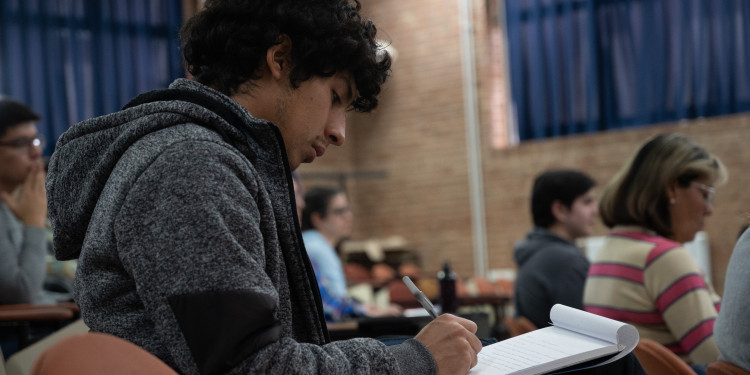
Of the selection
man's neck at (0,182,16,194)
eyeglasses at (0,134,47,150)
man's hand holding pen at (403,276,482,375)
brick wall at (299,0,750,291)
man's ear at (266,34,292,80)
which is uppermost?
man's ear at (266,34,292,80)

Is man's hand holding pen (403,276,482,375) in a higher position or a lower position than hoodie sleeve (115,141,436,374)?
lower

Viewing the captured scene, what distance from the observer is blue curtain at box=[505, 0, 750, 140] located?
761 cm

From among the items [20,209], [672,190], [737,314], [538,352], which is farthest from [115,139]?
[20,209]

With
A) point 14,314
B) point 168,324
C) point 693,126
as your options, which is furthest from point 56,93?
A: point 168,324

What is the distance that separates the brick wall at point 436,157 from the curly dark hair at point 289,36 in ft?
23.6

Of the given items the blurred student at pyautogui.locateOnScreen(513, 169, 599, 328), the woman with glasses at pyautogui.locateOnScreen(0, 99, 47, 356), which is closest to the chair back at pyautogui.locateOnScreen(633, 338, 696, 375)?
the blurred student at pyautogui.locateOnScreen(513, 169, 599, 328)

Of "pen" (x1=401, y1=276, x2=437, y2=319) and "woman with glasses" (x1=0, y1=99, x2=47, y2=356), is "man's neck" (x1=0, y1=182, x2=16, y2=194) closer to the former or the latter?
"woman with glasses" (x1=0, y1=99, x2=47, y2=356)

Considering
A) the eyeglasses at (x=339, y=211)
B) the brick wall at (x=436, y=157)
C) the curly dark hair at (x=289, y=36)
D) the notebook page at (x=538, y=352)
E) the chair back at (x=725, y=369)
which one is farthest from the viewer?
the brick wall at (x=436, y=157)

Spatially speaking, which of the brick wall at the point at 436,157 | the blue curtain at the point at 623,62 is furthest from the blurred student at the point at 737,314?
the brick wall at the point at 436,157

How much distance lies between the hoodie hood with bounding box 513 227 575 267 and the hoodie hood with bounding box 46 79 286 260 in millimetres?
2761

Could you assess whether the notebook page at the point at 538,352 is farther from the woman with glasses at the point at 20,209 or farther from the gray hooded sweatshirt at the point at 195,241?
the woman with glasses at the point at 20,209

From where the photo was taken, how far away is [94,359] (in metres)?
0.88

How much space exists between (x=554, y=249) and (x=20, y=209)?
234 cm

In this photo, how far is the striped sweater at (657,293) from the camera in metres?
2.32
